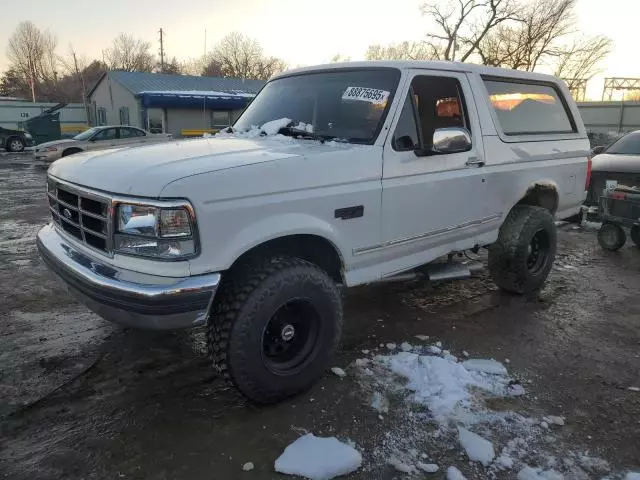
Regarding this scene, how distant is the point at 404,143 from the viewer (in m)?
3.61

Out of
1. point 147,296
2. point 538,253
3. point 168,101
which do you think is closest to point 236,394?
point 147,296

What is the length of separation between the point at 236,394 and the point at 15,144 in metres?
29.4

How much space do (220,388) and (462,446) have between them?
1.57m

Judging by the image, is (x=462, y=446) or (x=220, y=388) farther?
(x=220, y=388)

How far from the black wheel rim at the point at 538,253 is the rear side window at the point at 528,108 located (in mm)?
1077

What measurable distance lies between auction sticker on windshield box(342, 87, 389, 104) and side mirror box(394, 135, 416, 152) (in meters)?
0.30

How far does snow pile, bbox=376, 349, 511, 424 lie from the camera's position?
3.12 m

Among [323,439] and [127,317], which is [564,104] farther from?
[127,317]

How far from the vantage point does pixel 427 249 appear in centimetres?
401

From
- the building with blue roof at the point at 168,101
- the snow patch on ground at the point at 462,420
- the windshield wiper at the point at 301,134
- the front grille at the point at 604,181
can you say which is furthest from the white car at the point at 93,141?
the snow patch on ground at the point at 462,420

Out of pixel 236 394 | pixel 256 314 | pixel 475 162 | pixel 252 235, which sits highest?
pixel 475 162

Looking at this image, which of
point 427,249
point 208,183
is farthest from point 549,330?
point 208,183

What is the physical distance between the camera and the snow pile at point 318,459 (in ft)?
8.43

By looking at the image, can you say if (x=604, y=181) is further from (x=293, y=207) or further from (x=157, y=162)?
(x=157, y=162)
